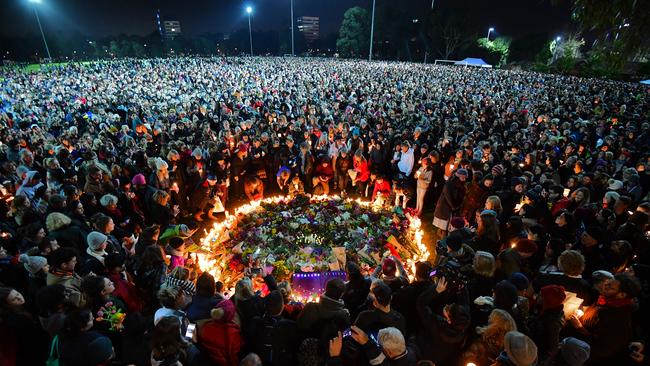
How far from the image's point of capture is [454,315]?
10.6ft

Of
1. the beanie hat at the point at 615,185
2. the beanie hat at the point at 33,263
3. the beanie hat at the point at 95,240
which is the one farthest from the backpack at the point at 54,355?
the beanie hat at the point at 615,185

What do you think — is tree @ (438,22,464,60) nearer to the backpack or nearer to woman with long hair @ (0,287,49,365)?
woman with long hair @ (0,287,49,365)

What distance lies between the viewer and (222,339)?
3.16 metres

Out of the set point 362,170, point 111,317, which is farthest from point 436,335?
point 362,170

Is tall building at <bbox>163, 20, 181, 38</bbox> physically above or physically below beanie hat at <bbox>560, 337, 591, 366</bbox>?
above

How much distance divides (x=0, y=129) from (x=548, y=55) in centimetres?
7261

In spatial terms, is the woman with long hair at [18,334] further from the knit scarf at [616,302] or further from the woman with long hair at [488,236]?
the knit scarf at [616,302]

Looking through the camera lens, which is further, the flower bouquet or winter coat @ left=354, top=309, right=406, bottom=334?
the flower bouquet

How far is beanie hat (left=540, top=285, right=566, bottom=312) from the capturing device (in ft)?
11.2

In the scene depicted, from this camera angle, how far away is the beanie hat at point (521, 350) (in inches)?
105

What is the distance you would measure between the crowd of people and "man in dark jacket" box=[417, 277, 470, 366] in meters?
0.02

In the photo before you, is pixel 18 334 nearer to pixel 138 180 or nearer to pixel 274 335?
pixel 274 335

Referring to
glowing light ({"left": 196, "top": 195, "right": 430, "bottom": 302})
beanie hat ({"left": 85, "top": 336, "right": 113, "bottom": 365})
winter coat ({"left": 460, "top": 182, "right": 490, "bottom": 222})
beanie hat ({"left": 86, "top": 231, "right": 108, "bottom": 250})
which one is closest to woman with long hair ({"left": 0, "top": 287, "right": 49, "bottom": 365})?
beanie hat ({"left": 86, "top": 231, "right": 108, "bottom": 250})

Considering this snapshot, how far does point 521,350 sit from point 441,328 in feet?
2.65
